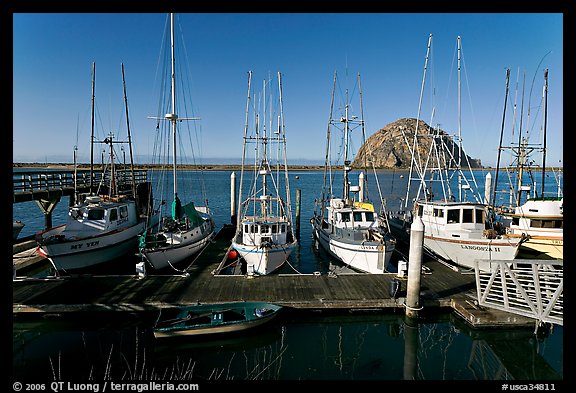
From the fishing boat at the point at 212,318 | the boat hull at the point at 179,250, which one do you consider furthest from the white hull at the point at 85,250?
the fishing boat at the point at 212,318

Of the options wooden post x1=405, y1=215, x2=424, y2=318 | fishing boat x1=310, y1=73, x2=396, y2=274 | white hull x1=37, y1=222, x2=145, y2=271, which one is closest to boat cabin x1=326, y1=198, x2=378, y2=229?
fishing boat x1=310, y1=73, x2=396, y2=274

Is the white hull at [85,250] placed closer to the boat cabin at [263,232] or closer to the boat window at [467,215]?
the boat cabin at [263,232]

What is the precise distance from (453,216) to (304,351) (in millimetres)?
14528

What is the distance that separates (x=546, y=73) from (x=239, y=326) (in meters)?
31.0

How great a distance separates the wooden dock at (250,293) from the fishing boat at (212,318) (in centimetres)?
70

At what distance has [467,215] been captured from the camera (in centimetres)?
2119

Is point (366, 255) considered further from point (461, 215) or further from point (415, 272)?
point (461, 215)

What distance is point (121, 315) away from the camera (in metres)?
14.0

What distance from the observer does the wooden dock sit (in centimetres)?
1335

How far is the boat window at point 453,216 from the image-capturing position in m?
21.3
